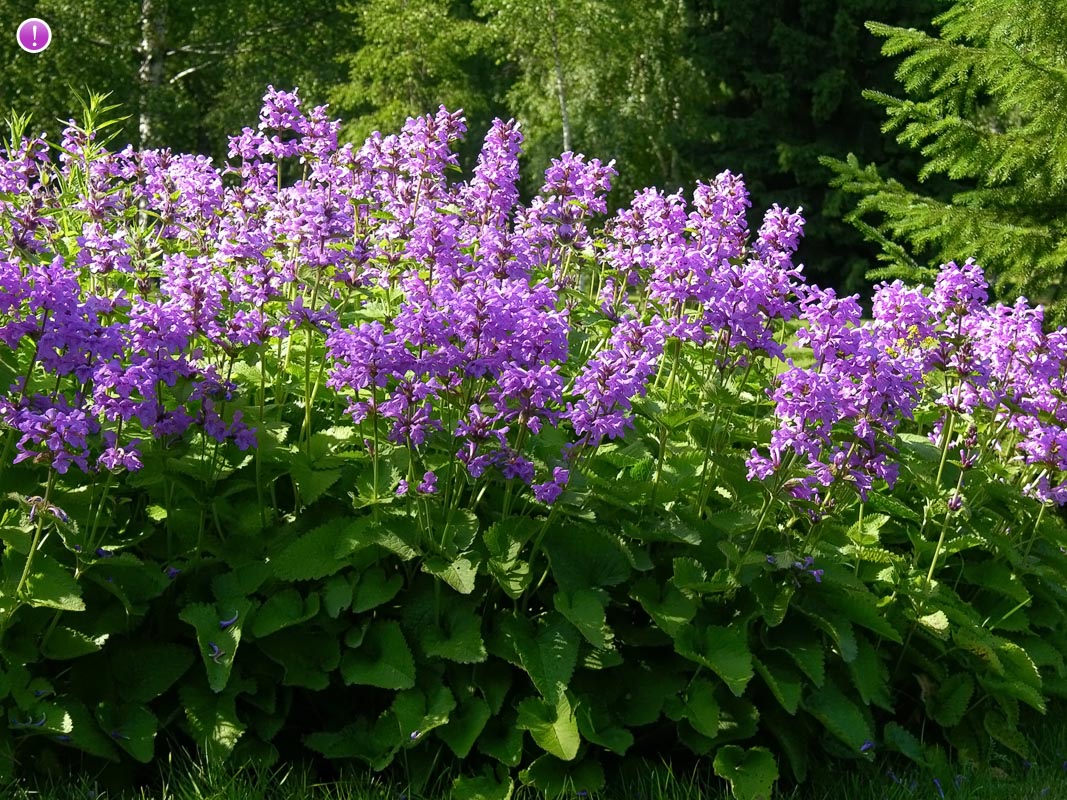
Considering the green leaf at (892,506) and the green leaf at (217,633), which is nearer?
the green leaf at (217,633)

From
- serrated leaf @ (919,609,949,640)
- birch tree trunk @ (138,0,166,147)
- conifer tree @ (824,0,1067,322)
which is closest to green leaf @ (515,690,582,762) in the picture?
serrated leaf @ (919,609,949,640)

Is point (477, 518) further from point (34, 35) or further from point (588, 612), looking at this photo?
point (34, 35)

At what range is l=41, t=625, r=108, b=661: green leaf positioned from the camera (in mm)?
3115

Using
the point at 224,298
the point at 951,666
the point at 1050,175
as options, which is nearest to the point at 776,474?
the point at 951,666

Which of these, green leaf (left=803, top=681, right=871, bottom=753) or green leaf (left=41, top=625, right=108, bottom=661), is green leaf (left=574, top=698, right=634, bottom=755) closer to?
green leaf (left=803, top=681, right=871, bottom=753)

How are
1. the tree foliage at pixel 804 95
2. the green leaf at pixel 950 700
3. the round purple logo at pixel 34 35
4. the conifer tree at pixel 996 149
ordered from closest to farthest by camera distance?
the green leaf at pixel 950 700
the conifer tree at pixel 996 149
the tree foliage at pixel 804 95
the round purple logo at pixel 34 35

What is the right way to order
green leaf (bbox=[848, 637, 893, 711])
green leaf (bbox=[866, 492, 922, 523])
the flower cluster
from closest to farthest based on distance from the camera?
1. the flower cluster
2. green leaf (bbox=[848, 637, 893, 711])
3. green leaf (bbox=[866, 492, 922, 523])

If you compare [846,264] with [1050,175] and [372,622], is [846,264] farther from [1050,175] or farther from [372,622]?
[372,622]

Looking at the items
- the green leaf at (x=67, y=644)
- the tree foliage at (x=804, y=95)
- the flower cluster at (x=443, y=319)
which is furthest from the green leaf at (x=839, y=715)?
the tree foliage at (x=804, y=95)

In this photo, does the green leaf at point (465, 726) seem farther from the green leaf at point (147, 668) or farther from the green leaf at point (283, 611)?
the green leaf at point (147, 668)

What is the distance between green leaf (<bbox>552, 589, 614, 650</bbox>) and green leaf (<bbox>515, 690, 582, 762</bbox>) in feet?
0.52

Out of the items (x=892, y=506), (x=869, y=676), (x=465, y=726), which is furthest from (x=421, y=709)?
(x=892, y=506)

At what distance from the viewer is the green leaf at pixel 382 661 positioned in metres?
3.13

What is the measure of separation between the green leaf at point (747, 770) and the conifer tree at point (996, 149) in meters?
3.03
